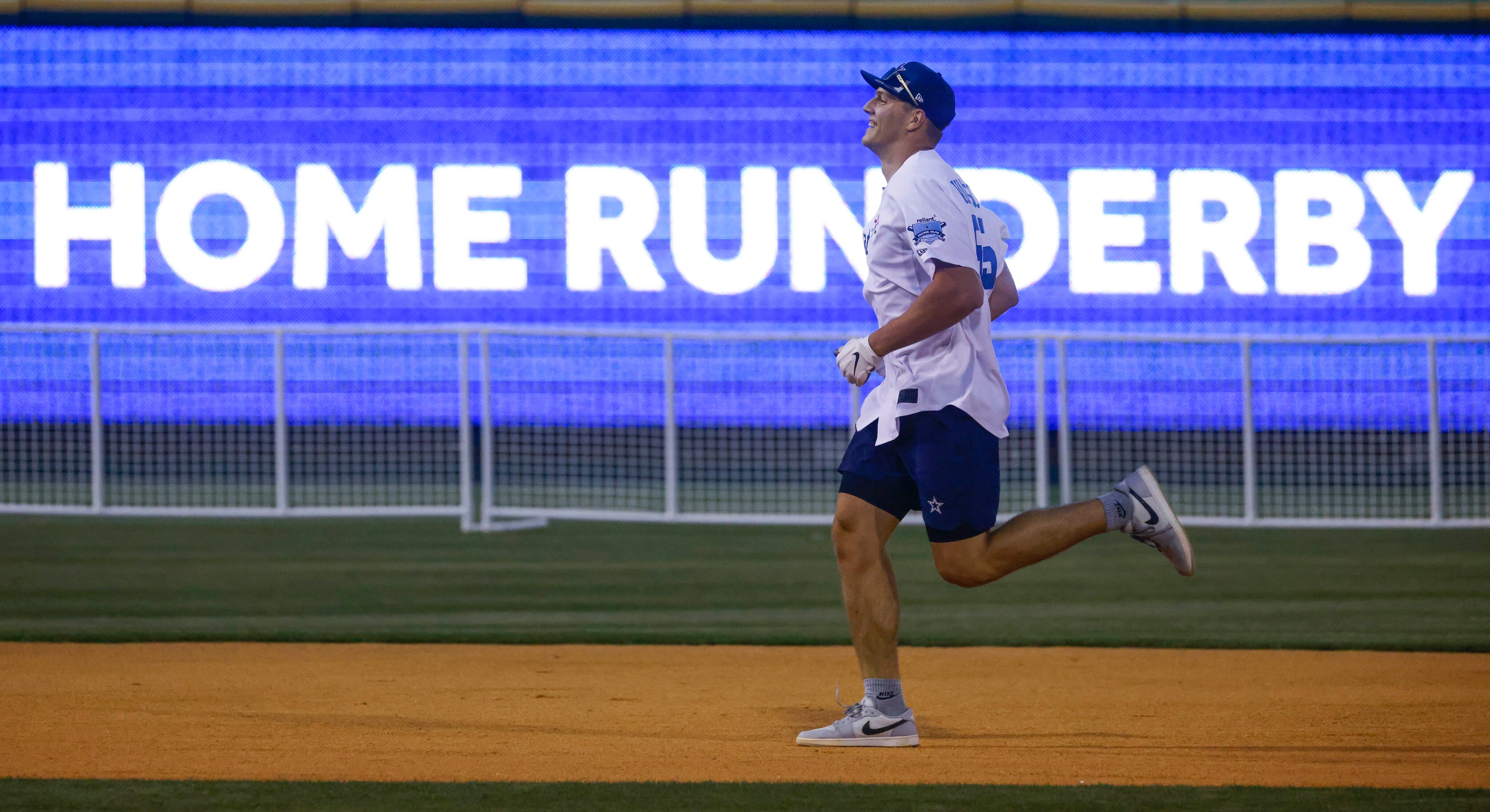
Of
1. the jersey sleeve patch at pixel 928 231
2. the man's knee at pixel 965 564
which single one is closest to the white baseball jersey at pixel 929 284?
the jersey sleeve patch at pixel 928 231

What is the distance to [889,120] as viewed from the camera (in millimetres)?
4348

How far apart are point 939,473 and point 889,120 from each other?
102cm

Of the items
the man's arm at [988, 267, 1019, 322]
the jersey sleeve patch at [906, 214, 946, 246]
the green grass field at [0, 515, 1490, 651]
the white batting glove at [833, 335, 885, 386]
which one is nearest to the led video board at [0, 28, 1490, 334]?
the green grass field at [0, 515, 1490, 651]

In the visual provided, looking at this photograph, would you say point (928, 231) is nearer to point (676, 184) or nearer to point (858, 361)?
point (858, 361)

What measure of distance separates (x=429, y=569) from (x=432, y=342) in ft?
18.1

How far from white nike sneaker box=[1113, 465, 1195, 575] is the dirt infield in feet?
1.86

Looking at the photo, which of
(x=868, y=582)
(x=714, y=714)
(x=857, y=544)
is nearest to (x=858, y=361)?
(x=857, y=544)

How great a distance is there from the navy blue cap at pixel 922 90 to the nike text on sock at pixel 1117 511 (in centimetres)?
115

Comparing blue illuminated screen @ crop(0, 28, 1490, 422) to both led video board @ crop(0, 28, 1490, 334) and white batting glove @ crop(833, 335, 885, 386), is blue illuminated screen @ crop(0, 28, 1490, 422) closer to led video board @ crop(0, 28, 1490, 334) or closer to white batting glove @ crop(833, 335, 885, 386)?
led video board @ crop(0, 28, 1490, 334)

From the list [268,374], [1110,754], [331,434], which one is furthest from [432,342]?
[1110,754]

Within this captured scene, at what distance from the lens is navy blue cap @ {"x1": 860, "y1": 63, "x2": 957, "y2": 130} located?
431 cm

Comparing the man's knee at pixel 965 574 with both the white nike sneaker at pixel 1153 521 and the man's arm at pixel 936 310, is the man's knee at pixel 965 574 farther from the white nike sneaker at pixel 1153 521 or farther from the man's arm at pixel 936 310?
the man's arm at pixel 936 310

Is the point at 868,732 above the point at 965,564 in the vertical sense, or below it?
below

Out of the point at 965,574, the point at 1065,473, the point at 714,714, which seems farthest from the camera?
the point at 1065,473
